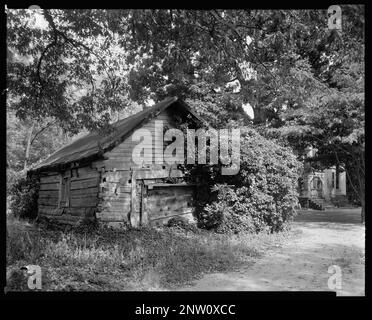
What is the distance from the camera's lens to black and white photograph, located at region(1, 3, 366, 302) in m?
7.39

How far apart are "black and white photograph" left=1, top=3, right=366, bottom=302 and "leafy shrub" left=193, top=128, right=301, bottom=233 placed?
0.06 meters

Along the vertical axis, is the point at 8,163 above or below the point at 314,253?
above

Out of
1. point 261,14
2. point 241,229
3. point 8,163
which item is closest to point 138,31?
point 261,14

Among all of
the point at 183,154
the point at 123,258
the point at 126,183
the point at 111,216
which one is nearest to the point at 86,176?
the point at 126,183

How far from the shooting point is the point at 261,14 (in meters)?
7.92

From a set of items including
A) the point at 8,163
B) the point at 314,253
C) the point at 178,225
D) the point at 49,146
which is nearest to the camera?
the point at 8,163

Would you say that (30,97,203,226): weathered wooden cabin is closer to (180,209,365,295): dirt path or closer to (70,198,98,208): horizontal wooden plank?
(70,198,98,208): horizontal wooden plank

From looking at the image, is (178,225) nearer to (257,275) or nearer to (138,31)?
(257,275)

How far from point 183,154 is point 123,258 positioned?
267 inches

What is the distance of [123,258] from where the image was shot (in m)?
8.61

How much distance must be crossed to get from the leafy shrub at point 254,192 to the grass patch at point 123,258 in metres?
1.30

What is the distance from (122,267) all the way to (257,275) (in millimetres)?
3000

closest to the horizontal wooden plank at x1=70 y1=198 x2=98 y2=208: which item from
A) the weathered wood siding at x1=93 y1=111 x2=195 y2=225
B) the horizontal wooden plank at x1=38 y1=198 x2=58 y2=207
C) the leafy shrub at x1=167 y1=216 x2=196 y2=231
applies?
the weathered wood siding at x1=93 y1=111 x2=195 y2=225

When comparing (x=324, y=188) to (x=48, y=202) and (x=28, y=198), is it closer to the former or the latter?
(x=48, y=202)
